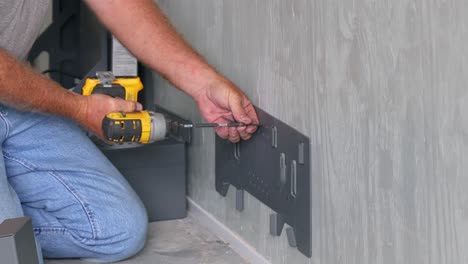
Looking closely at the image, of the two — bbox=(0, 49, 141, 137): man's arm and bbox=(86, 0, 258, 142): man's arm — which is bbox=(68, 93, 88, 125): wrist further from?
bbox=(86, 0, 258, 142): man's arm

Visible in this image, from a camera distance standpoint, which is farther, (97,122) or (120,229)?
(120,229)

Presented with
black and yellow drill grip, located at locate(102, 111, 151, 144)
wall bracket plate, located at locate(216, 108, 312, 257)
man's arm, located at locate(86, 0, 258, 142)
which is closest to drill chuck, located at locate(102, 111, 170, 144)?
black and yellow drill grip, located at locate(102, 111, 151, 144)

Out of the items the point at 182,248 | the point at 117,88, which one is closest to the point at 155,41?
the point at 117,88

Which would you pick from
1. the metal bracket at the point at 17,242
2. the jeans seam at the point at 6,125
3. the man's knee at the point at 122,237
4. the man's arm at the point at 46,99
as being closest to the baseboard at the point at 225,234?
the man's knee at the point at 122,237

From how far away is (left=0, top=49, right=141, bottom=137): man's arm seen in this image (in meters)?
1.77

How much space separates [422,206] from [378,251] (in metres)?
0.18

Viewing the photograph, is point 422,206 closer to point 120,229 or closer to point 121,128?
point 121,128

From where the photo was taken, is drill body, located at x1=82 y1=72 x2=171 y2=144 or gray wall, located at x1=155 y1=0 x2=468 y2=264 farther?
→ drill body, located at x1=82 y1=72 x2=171 y2=144

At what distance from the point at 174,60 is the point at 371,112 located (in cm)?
71

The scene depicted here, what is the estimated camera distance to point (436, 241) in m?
1.27

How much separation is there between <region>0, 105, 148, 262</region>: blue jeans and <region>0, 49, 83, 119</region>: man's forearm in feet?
0.79

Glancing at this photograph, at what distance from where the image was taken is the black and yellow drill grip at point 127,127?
1840 millimetres

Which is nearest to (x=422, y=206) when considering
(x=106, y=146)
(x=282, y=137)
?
(x=282, y=137)

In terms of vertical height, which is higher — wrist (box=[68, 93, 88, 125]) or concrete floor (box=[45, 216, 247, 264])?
wrist (box=[68, 93, 88, 125])
